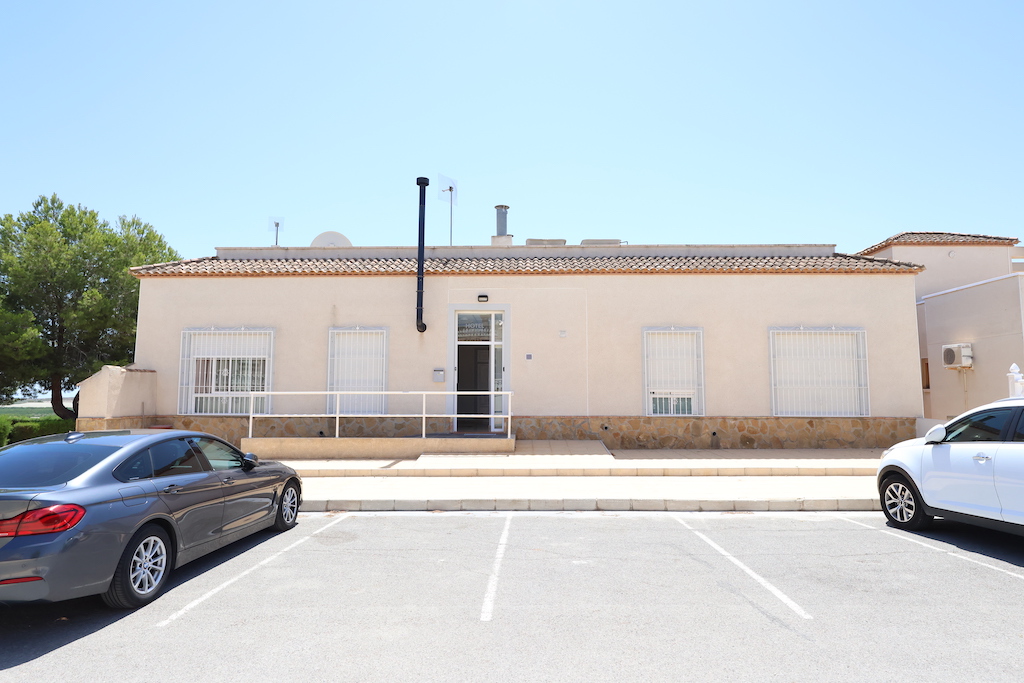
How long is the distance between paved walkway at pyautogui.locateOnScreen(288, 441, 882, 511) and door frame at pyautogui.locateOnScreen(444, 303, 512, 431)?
171 centimetres

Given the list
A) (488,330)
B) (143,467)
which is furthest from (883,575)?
(488,330)

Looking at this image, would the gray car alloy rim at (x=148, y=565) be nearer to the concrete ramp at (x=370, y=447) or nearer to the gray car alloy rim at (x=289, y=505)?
the gray car alloy rim at (x=289, y=505)

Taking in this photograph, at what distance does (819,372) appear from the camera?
1410cm

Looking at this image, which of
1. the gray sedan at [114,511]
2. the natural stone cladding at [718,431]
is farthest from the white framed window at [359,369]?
the gray sedan at [114,511]

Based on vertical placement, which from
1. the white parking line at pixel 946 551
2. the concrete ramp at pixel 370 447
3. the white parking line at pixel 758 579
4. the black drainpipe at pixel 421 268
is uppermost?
the black drainpipe at pixel 421 268

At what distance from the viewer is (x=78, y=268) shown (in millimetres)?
21984

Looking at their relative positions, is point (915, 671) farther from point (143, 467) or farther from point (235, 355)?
point (235, 355)

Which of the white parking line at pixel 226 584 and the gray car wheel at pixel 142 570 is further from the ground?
the gray car wheel at pixel 142 570

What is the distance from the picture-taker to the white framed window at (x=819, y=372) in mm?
14047

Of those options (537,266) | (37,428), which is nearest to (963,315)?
(537,266)

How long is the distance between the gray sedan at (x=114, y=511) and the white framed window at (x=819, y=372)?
473 inches

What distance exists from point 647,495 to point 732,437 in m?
5.99

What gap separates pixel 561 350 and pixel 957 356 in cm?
1050

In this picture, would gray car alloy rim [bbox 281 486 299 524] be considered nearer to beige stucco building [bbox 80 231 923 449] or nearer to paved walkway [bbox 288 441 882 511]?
paved walkway [bbox 288 441 882 511]
